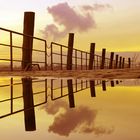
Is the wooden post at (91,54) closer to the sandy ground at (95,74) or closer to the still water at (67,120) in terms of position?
→ the sandy ground at (95,74)

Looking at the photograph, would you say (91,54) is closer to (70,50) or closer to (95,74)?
(70,50)

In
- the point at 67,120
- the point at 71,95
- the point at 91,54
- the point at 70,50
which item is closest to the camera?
the point at 67,120

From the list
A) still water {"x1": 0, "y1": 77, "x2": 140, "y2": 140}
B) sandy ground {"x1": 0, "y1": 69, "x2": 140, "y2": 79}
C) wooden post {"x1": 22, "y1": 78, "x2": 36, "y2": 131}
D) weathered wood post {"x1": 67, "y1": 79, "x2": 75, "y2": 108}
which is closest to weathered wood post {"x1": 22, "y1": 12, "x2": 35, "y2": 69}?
sandy ground {"x1": 0, "y1": 69, "x2": 140, "y2": 79}

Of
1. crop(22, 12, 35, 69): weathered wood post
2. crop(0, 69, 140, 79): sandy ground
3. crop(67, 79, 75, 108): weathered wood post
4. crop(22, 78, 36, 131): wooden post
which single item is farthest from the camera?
crop(22, 12, 35, 69): weathered wood post

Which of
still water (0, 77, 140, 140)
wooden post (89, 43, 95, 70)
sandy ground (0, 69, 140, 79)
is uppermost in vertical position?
wooden post (89, 43, 95, 70)

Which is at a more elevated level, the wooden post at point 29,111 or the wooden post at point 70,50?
the wooden post at point 70,50

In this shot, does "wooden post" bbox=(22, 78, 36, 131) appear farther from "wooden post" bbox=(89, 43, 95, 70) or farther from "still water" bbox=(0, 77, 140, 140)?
"wooden post" bbox=(89, 43, 95, 70)

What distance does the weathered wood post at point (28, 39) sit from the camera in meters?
7.30

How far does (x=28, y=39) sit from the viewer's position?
24.1 ft

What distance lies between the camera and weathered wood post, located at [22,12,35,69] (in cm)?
730

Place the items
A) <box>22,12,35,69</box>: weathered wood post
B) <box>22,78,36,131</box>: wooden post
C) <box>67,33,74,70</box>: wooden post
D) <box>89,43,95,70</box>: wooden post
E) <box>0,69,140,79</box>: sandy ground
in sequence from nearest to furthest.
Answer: <box>22,78,36,131</box>: wooden post
<box>0,69,140,79</box>: sandy ground
<box>22,12,35,69</box>: weathered wood post
<box>67,33,74,70</box>: wooden post
<box>89,43,95,70</box>: wooden post

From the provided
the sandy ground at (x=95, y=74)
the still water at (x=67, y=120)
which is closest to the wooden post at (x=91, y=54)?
the sandy ground at (x=95, y=74)

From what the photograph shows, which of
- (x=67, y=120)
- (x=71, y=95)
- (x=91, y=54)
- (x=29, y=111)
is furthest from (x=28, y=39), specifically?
(x=91, y=54)

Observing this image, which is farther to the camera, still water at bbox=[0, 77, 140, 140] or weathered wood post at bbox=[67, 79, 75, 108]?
weathered wood post at bbox=[67, 79, 75, 108]
